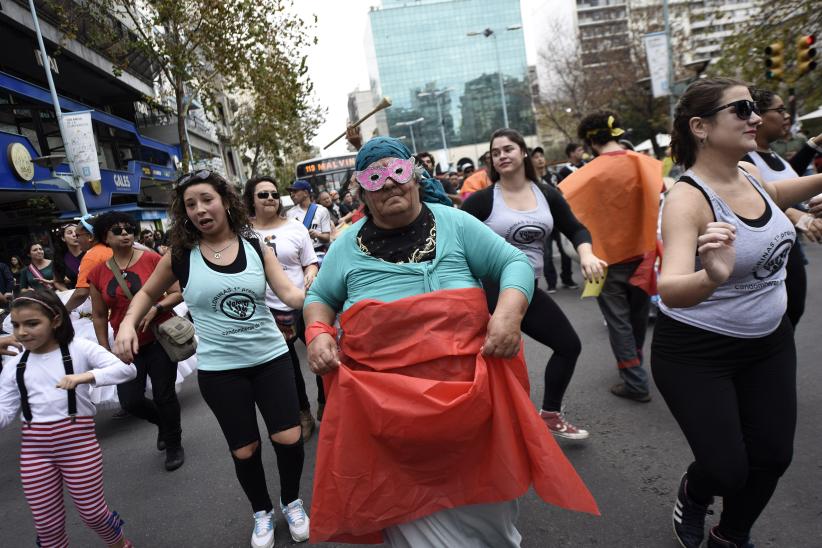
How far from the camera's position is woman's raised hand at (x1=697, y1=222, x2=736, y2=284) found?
1.72m

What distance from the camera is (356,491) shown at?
2.00 m

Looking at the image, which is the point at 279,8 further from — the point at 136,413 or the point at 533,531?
the point at 533,531

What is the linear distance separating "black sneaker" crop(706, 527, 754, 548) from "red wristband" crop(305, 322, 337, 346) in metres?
1.86

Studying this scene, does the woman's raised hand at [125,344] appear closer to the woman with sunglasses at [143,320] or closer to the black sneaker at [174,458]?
the woman with sunglasses at [143,320]

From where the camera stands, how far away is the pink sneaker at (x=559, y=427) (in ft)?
12.0

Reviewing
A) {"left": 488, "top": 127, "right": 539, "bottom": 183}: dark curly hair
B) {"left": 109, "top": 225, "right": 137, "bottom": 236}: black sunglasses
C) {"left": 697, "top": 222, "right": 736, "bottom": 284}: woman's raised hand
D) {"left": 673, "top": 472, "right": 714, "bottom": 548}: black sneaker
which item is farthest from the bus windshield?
{"left": 697, "top": 222, "right": 736, "bottom": 284}: woman's raised hand

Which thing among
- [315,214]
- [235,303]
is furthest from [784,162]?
[315,214]

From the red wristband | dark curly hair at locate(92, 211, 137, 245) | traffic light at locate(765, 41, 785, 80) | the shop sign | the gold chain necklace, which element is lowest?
the red wristband

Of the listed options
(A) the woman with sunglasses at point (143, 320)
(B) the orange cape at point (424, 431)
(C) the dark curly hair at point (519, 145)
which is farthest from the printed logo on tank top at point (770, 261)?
(A) the woman with sunglasses at point (143, 320)

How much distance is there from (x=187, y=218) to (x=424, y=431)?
1909mm

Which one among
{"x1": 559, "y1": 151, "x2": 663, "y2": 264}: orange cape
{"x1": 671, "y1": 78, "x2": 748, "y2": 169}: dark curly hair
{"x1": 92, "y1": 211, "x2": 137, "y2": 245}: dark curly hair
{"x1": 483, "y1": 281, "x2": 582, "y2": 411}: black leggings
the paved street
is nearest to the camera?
{"x1": 671, "y1": 78, "x2": 748, "y2": 169}: dark curly hair

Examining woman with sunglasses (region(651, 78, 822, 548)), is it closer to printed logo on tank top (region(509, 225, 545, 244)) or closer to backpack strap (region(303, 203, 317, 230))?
printed logo on tank top (region(509, 225, 545, 244))

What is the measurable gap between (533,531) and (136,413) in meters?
3.38

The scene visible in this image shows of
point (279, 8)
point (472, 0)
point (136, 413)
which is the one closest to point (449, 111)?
point (472, 0)
